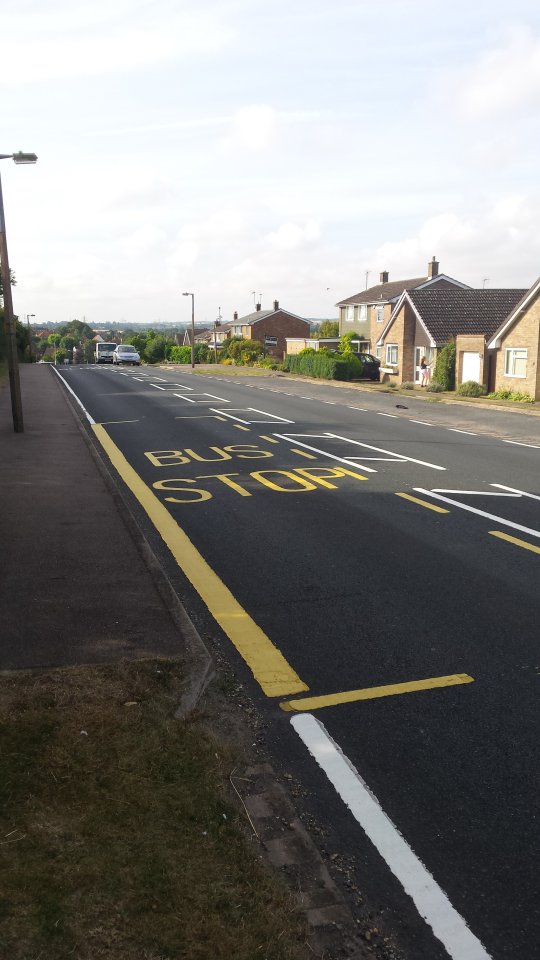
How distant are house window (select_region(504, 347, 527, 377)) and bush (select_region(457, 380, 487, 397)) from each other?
1454 mm

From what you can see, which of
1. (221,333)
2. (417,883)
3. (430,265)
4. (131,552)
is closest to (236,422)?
(131,552)

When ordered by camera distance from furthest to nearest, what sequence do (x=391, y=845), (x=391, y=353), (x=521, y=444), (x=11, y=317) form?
(x=391, y=353) < (x=521, y=444) < (x=11, y=317) < (x=391, y=845)

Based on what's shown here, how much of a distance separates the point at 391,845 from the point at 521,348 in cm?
3244

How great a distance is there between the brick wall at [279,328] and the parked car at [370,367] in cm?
4773

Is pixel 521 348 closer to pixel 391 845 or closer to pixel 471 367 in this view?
pixel 471 367

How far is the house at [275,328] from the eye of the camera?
323ft

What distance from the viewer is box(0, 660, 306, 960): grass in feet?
10.2

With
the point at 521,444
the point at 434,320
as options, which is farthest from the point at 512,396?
the point at 521,444

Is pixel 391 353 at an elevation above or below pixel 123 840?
above

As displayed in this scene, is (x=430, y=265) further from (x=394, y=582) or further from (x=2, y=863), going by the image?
(x=2, y=863)

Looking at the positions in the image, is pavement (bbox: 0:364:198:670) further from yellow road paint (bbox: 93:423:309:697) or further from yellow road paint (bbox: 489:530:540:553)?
yellow road paint (bbox: 489:530:540:553)

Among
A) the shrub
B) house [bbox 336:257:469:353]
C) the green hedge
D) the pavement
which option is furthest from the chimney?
the pavement

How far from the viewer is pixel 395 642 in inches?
249

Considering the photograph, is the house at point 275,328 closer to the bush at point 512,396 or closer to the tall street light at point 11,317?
the bush at point 512,396
